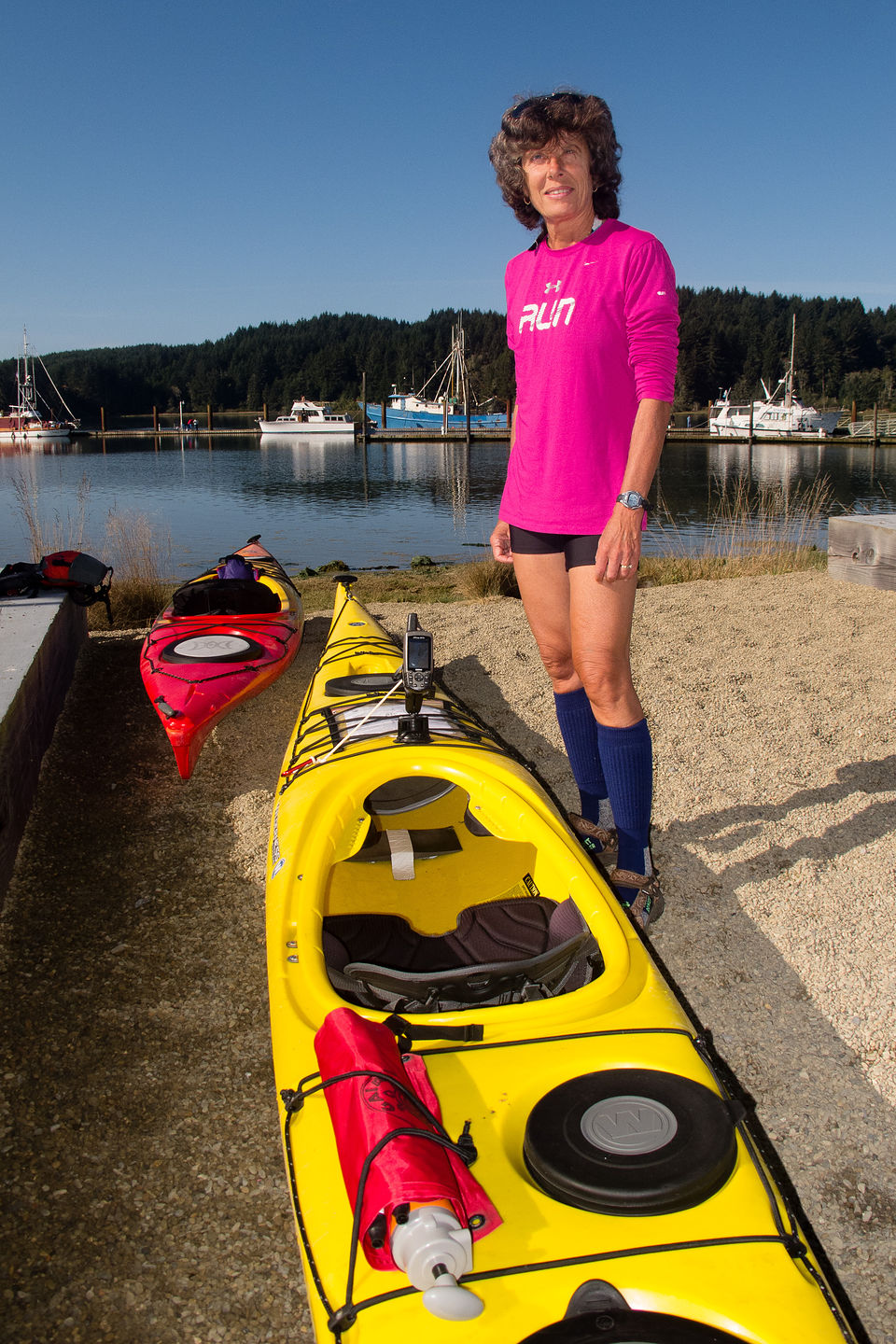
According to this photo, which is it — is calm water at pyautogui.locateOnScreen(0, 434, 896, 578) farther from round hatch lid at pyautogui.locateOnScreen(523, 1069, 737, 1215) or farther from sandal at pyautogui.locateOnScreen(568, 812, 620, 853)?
round hatch lid at pyautogui.locateOnScreen(523, 1069, 737, 1215)

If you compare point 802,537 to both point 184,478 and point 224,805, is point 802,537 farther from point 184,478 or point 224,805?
point 184,478

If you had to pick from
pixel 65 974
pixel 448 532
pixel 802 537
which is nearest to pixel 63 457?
pixel 448 532

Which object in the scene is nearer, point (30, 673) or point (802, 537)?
point (30, 673)

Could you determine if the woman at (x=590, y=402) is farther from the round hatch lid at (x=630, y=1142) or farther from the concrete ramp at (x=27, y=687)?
the concrete ramp at (x=27, y=687)

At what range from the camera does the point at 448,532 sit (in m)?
18.2

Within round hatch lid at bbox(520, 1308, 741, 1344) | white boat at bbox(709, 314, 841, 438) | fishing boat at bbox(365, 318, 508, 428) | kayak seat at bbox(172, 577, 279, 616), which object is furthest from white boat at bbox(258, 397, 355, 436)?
round hatch lid at bbox(520, 1308, 741, 1344)

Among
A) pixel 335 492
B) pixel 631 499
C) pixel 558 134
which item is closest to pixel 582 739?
pixel 631 499

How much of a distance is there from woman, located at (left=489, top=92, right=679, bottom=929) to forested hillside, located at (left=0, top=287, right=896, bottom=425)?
7011 centimetres

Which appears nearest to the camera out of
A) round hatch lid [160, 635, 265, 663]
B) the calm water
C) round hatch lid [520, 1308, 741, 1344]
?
round hatch lid [520, 1308, 741, 1344]

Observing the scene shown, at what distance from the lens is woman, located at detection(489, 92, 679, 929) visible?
2201mm

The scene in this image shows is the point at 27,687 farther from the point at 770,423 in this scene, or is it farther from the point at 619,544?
the point at 770,423

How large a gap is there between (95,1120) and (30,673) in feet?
8.03

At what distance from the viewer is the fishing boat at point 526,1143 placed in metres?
1.21

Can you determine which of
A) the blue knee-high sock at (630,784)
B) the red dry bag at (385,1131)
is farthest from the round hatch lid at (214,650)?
the red dry bag at (385,1131)
